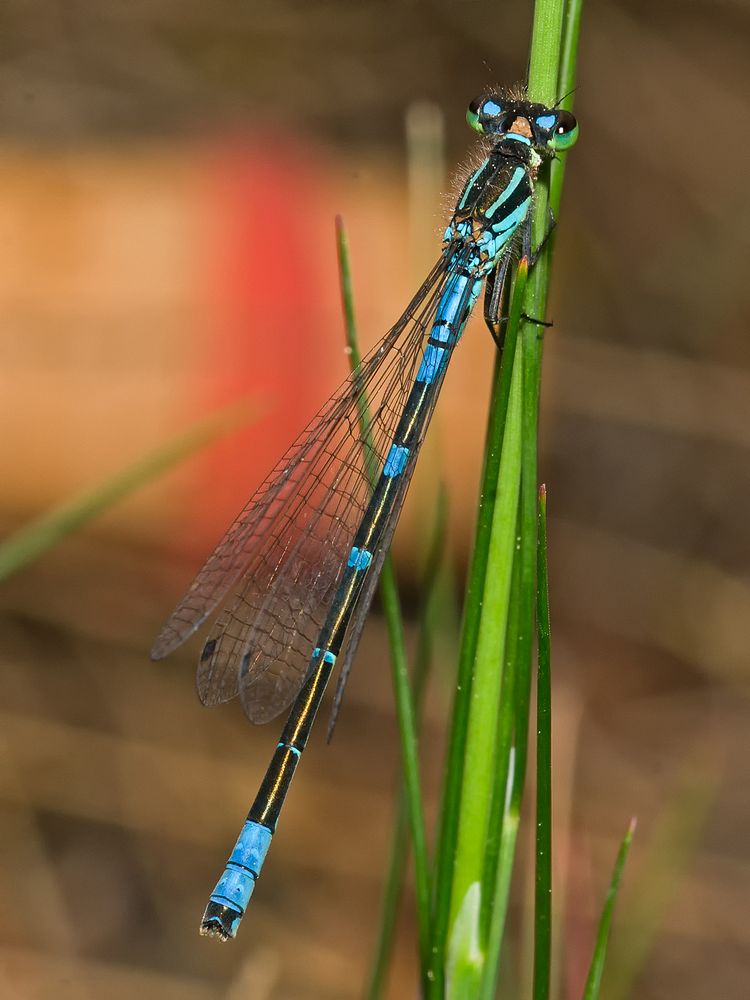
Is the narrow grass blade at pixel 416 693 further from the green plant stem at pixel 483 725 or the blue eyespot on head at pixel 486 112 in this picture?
the blue eyespot on head at pixel 486 112

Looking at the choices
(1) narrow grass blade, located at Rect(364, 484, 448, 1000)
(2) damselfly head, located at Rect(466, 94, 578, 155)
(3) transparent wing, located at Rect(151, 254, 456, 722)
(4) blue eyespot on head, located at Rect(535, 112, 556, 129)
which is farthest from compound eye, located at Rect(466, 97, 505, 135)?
(1) narrow grass blade, located at Rect(364, 484, 448, 1000)

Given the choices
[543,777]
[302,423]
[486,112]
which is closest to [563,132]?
[486,112]

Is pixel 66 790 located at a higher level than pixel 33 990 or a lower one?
higher

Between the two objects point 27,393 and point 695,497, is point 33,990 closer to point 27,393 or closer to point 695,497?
point 27,393

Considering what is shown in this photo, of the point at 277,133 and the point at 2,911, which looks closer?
the point at 2,911

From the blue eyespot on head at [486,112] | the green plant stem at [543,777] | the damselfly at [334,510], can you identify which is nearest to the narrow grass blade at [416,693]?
the damselfly at [334,510]

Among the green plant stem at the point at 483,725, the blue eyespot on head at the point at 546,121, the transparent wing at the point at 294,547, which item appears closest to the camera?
the green plant stem at the point at 483,725

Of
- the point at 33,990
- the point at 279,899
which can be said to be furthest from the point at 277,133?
the point at 33,990

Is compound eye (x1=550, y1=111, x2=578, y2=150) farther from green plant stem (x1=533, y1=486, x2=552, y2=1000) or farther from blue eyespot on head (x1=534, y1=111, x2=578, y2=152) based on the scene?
green plant stem (x1=533, y1=486, x2=552, y2=1000)

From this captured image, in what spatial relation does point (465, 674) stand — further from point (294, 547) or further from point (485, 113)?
point (485, 113)
